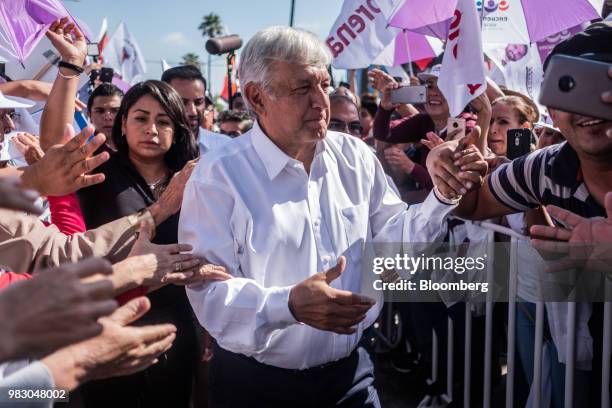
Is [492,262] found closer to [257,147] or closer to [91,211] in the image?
[257,147]

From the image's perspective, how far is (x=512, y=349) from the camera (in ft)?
8.95

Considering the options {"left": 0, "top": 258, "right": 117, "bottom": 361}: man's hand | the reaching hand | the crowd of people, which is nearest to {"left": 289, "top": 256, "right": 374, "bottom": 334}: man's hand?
the crowd of people

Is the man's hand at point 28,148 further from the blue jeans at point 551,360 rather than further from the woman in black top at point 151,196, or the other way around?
the blue jeans at point 551,360

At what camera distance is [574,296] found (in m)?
2.08

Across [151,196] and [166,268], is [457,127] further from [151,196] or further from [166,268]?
[151,196]

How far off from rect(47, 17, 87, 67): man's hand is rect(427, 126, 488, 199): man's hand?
6.42 feet

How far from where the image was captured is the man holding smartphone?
1.74 m

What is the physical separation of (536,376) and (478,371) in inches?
35.5

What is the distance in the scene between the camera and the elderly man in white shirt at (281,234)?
1812mm

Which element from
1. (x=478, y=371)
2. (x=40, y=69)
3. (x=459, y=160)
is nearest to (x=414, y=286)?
(x=478, y=371)

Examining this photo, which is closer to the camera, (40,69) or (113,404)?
(113,404)

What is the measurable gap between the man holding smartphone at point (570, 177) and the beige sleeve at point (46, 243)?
1.25 m

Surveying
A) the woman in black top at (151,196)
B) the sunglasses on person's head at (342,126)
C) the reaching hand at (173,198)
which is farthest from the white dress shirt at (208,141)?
the reaching hand at (173,198)

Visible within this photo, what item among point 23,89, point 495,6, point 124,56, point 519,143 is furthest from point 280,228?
point 124,56
